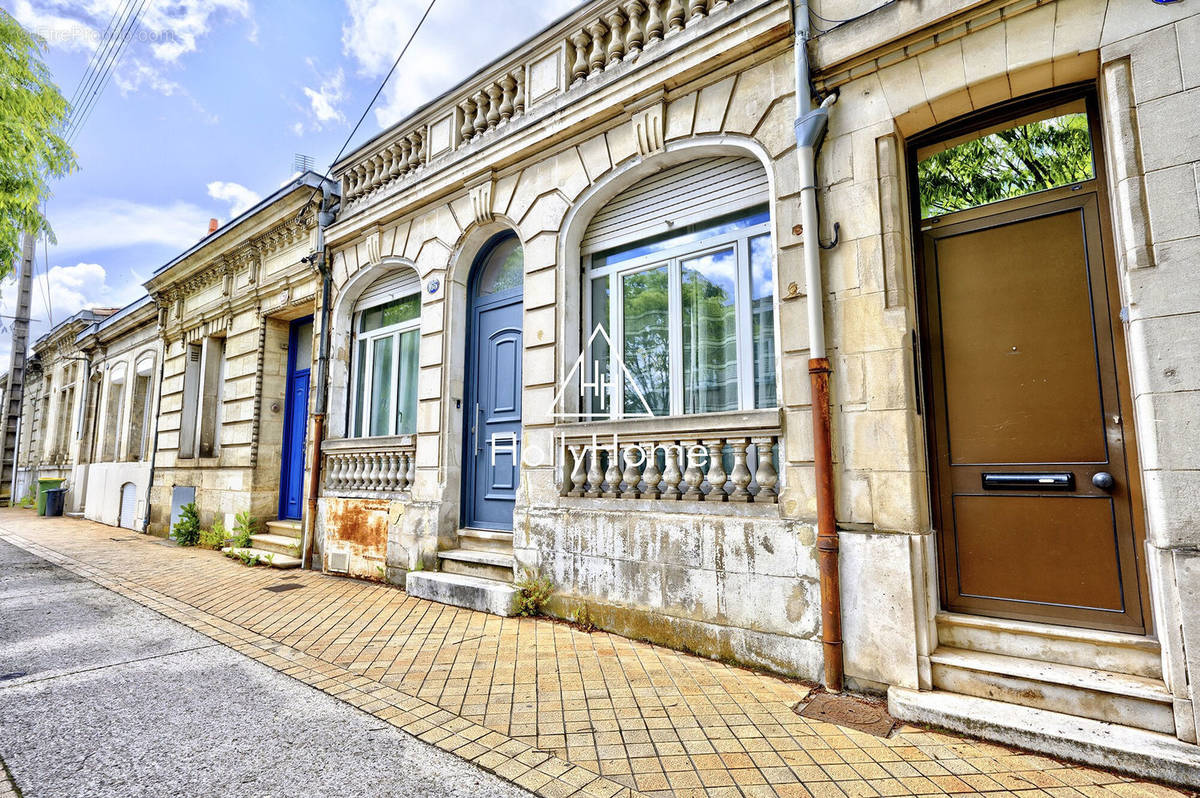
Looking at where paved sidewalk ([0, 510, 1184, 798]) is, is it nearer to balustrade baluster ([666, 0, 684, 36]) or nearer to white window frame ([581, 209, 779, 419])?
white window frame ([581, 209, 779, 419])

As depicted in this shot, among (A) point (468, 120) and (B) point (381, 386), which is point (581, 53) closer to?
(A) point (468, 120)

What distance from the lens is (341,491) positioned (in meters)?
7.14

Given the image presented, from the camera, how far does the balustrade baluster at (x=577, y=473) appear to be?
193 inches

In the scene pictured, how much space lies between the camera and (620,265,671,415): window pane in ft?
16.5

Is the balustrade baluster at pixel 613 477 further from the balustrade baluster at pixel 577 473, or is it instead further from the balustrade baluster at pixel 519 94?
the balustrade baluster at pixel 519 94

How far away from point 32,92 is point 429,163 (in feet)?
18.3

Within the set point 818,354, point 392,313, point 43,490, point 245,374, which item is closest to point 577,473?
point 818,354

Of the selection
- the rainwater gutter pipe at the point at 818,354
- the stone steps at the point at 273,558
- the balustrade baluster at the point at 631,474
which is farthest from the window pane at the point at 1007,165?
the stone steps at the point at 273,558

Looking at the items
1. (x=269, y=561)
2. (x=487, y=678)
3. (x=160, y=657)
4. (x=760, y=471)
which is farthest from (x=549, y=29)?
(x=269, y=561)

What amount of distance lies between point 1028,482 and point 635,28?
4.60 metres

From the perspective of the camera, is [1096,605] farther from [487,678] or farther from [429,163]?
[429,163]

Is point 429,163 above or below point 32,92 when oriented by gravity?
below

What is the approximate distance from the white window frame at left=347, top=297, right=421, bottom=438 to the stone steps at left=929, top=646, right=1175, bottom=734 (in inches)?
246

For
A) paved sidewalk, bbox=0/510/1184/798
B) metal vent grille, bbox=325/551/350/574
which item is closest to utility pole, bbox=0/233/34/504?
metal vent grille, bbox=325/551/350/574
